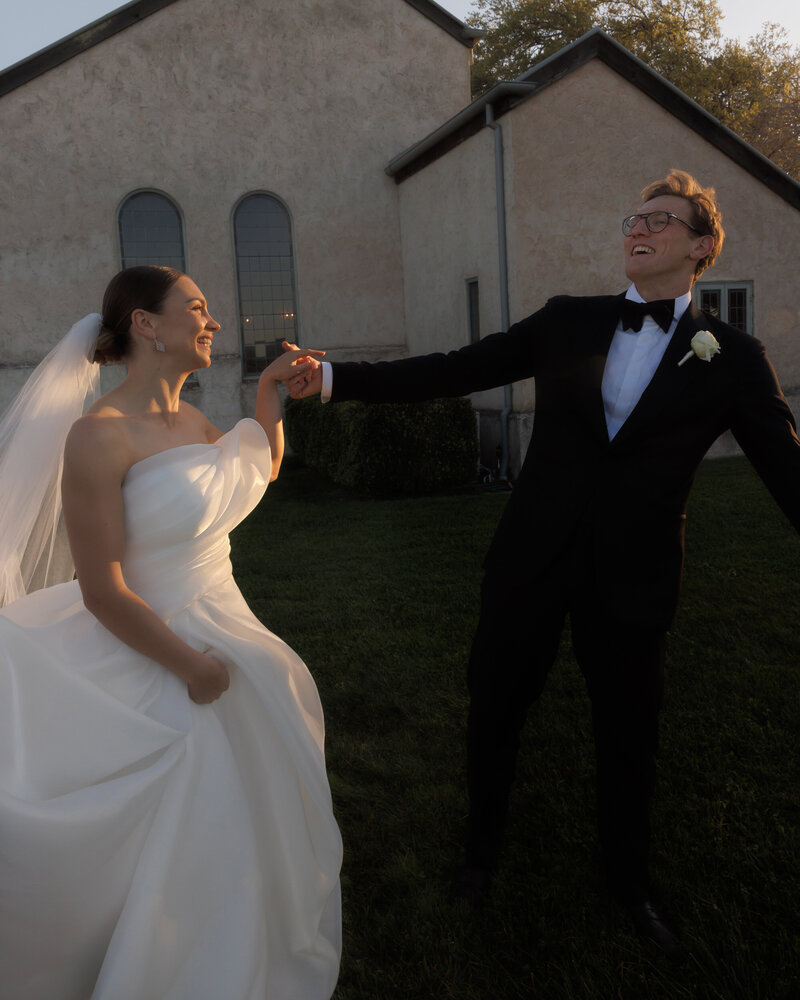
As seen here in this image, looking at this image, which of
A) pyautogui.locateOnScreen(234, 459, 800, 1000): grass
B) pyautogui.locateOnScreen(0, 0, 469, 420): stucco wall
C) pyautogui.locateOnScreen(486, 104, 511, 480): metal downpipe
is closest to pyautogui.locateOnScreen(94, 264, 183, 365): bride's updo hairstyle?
pyautogui.locateOnScreen(234, 459, 800, 1000): grass

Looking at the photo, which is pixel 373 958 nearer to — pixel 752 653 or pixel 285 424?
pixel 752 653

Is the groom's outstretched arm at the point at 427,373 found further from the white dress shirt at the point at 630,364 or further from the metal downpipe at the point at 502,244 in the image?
the metal downpipe at the point at 502,244

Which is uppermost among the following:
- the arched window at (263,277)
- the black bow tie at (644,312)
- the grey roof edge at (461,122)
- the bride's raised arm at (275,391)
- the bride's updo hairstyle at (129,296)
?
the grey roof edge at (461,122)

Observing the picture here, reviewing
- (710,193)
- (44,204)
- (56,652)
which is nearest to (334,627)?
(56,652)

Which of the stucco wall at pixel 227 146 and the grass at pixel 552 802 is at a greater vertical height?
the stucco wall at pixel 227 146

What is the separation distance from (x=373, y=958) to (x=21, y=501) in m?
2.15

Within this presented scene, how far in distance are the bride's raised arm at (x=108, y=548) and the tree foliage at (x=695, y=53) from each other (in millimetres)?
29759

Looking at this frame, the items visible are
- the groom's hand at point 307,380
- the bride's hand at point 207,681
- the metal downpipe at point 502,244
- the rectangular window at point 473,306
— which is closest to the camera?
the bride's hand at point 207,681

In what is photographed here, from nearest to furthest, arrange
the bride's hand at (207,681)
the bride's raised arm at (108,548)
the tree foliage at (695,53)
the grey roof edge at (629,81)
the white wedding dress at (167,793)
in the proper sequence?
the white wedding dress at (167,793) < the bride's raised arm at (108,548) < the bride's hand at (207,681) < the grey roof edge at (629,81) < the tree foliage at (695,53)

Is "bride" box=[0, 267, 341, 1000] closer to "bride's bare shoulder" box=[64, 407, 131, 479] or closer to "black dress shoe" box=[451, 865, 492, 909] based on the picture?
"bride's bare shoulder" box=[64, 407, 131, 479]

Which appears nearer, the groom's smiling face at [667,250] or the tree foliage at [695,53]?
the groom's smiling face at [667,250]

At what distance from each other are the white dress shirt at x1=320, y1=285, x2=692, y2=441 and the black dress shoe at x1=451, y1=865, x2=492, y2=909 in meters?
1.87

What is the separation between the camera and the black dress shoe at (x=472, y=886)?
3.18m

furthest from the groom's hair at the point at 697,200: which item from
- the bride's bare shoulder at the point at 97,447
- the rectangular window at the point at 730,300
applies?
the rectangular window at the point at 730,300
